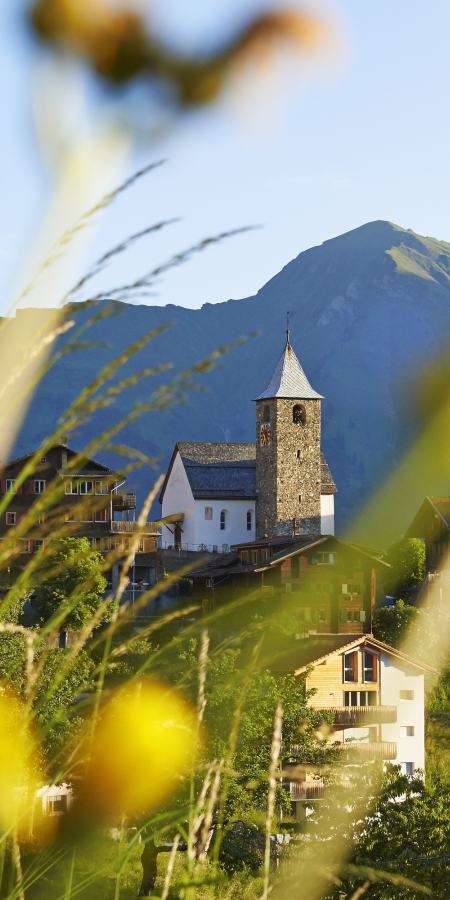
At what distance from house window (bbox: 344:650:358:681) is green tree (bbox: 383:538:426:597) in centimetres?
1537

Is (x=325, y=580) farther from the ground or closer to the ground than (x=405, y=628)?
farther from the ground

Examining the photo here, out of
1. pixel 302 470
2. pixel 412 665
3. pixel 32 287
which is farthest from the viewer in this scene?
pixel 302 470

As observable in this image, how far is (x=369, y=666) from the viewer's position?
107 ft

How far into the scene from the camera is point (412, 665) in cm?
3278

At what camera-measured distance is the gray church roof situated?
194 ft

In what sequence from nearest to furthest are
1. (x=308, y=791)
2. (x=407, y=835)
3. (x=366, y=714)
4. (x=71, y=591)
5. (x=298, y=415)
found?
(x=407, y=835) → (x=308, y=791) → (x=366, y=714) → (x=71, y=591) → (x=298, y=415)

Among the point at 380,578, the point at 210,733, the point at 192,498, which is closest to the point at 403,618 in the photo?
the point at 380,578

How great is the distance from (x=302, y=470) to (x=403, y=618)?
20.4 meters

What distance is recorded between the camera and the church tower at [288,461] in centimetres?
5669

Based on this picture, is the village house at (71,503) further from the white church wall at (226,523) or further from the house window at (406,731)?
the house window at (406,731)

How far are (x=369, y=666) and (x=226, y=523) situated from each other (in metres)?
26.2

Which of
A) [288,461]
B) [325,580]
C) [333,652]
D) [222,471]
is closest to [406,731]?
[333,652]

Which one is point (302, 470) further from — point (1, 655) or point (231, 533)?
point (1, 655)

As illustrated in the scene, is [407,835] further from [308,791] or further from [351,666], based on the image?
[351,666]
